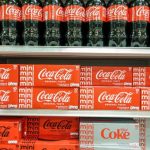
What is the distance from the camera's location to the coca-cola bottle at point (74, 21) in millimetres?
1278

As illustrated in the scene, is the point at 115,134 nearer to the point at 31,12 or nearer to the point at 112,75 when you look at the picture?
the point at 112,75

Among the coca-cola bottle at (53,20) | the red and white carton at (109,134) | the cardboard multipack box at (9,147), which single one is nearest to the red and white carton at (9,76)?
the coca-cola bottle at (53,20)

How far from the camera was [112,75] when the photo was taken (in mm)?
1281

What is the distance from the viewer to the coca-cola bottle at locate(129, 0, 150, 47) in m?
1.27

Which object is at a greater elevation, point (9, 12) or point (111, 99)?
point (9, 12)

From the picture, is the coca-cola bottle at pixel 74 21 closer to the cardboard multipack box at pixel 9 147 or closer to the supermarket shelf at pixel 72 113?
the supermarket shelf at pixel 72 113

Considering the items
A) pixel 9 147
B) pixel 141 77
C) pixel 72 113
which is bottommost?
pixel 9 147

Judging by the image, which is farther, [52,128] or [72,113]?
[52,128]

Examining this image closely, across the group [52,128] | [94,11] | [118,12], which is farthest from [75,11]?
[52,128]

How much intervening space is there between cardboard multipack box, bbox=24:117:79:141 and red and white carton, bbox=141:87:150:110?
418 millimetres

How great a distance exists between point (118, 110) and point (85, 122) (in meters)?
0.20

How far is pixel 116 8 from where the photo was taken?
127 centimetres

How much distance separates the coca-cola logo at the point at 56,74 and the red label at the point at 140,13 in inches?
19.2

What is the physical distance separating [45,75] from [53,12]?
0.37 meters
